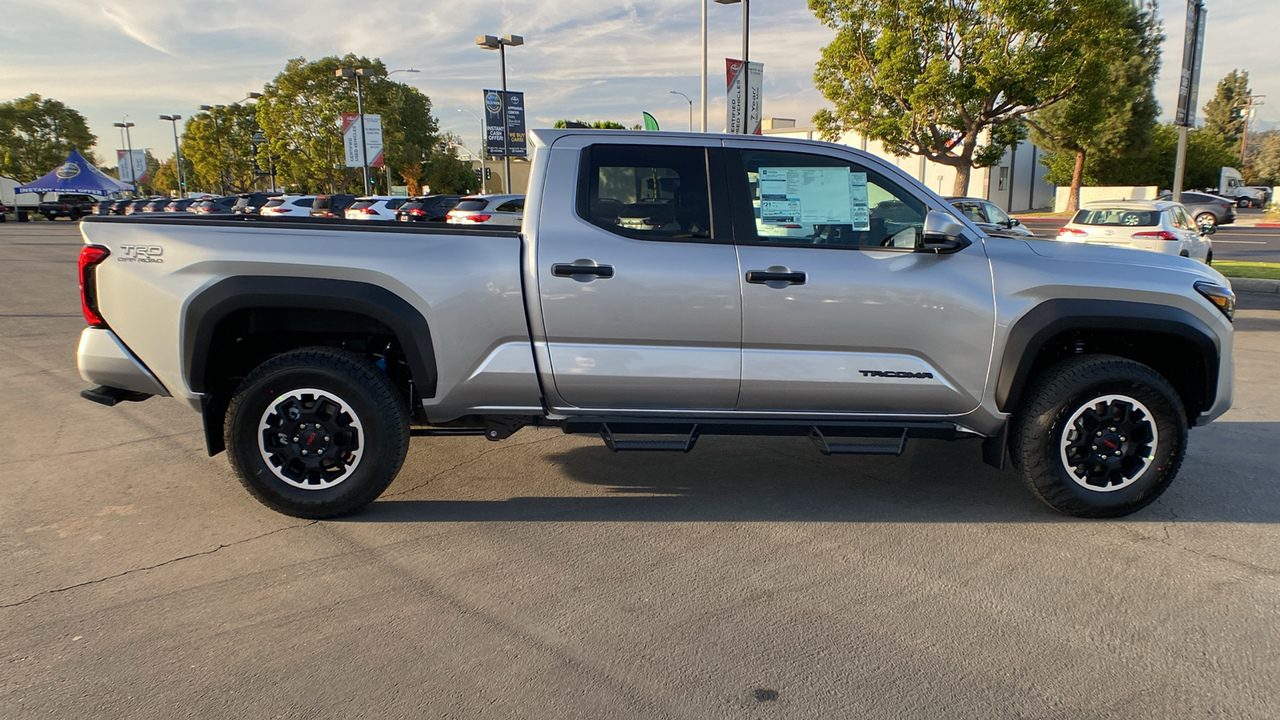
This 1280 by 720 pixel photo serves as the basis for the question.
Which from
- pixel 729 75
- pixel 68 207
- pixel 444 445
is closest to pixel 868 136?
pixel 729 75

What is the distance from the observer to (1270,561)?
4051 millimetres

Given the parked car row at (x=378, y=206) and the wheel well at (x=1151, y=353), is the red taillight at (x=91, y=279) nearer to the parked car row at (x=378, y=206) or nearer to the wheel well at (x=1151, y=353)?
the wheel well at (x=1151, y=353)

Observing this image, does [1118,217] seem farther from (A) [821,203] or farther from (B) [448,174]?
(B) [448,174]

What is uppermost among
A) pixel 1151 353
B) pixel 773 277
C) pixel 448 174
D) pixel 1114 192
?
pixel 448 174

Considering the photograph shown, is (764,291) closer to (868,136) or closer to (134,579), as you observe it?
(134,579)

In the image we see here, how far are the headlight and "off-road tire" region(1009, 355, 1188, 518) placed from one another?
0.50 meters

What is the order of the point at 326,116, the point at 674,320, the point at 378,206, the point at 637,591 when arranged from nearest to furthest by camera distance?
the point at 637,591
the point at 674,320
the point at 378,206
the point at 326,116

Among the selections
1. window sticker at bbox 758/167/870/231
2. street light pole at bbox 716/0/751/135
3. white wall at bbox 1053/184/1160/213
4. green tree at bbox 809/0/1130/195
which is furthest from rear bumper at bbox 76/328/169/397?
white wall at bbox 1053/184/1160/213

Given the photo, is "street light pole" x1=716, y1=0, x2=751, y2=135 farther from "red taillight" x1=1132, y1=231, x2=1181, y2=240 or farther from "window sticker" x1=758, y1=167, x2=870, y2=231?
"window sticker" x1=758, y1=167, x2=870, y2=231

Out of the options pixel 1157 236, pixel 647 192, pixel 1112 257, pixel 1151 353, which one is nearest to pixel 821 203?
pixel 647 192

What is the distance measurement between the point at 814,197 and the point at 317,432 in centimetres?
284

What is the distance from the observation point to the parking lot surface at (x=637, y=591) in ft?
9.78

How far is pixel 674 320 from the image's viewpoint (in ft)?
14.1

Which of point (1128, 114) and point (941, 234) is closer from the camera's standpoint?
point (941, 234)
